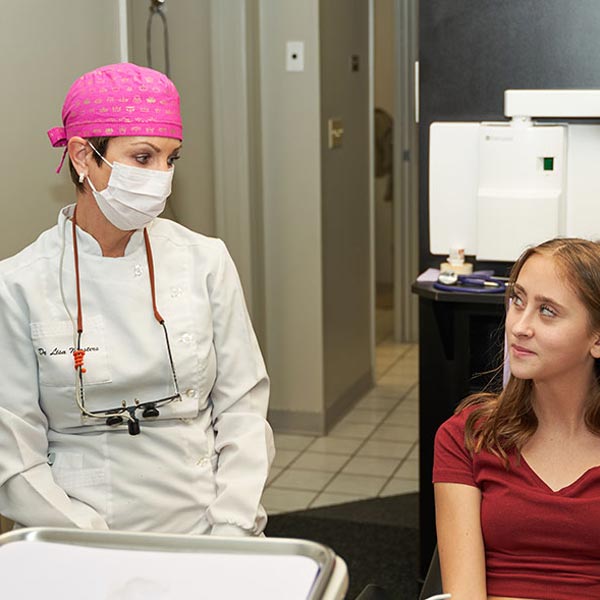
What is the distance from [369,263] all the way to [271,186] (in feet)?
2.81

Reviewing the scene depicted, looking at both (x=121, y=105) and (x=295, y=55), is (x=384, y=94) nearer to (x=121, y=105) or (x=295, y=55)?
(x=295, y=55)

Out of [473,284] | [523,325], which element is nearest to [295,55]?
[473,284]

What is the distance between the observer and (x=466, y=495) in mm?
1756

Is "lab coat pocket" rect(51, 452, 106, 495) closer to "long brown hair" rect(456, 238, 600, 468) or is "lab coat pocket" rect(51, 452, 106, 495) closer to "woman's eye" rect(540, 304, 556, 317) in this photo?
"long brown hair" rect(456, 238, 600, 468)

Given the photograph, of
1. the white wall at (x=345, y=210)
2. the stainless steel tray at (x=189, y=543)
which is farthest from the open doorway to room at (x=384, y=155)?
the stainless steel tray at (x=189, y=543)

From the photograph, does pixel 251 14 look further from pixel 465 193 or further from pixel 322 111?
pixel 465 193

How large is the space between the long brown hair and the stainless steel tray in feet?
2.21

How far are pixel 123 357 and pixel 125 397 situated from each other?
67 millimetres

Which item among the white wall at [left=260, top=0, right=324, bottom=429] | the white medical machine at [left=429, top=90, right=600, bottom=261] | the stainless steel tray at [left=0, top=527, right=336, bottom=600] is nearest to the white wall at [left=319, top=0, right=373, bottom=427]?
the white wall at [left=260, top=0, right=324, bottom=429]

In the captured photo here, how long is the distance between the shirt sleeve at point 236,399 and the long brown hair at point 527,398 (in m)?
0.35

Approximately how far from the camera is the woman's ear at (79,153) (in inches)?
72.4

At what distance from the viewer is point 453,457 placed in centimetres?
179

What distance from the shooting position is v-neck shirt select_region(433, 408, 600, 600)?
1691 mm

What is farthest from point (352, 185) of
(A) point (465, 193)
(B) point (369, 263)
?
(A) point (465, 193)
